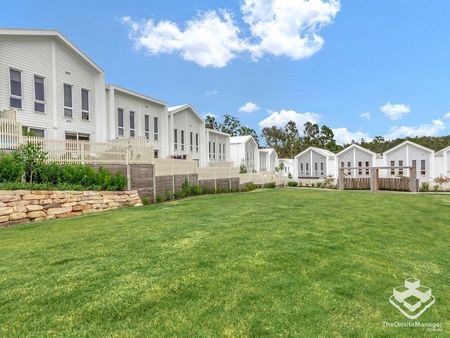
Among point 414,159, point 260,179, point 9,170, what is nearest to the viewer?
point 9,170

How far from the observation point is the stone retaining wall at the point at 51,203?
9.41m

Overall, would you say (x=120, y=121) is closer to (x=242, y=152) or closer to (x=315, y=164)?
(x=242, y=152)

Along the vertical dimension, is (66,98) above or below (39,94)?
above

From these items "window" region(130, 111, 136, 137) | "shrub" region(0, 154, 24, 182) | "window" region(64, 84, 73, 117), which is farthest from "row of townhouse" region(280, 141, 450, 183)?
"shrub" region(0, 154, 24, 182)

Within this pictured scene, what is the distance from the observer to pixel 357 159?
38.2 metres

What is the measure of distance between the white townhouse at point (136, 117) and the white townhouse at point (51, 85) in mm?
781

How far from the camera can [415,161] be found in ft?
110

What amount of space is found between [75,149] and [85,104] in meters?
8.24

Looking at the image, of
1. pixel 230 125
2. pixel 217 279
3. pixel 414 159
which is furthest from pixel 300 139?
pixel 217 279

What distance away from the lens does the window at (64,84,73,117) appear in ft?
59.8

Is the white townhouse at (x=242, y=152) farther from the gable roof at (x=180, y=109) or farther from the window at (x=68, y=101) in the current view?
the window at (x=68, y=101)

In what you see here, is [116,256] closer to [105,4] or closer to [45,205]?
[45,205]

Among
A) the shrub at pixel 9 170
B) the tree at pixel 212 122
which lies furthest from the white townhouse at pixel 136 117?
the tree at pixel 212 122

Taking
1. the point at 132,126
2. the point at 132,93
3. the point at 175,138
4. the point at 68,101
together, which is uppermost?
the point at 132,93
